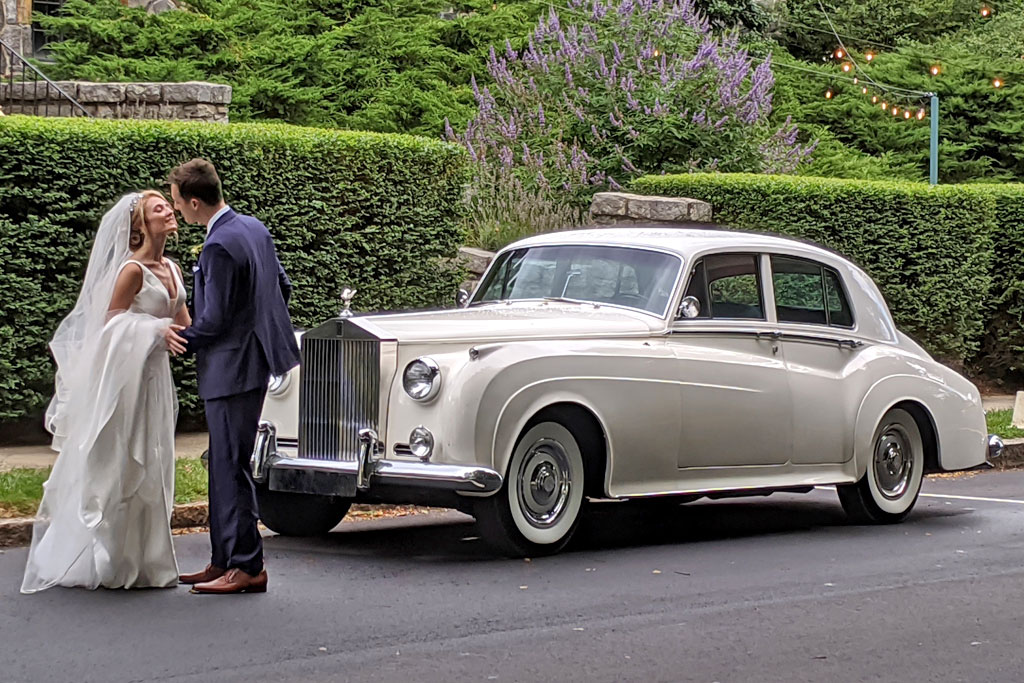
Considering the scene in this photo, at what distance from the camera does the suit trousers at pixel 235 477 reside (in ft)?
24.4

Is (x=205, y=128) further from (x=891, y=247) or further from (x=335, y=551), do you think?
(x=891, y=247)

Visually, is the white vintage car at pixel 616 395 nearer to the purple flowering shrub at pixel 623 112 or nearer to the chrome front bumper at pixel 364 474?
the chrome front bumper at pixel 364 474

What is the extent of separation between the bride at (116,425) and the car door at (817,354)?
408 centimetres

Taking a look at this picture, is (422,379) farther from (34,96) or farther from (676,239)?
(34,96)

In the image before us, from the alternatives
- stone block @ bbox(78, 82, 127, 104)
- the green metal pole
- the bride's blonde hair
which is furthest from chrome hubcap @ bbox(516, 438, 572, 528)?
the green metal pole

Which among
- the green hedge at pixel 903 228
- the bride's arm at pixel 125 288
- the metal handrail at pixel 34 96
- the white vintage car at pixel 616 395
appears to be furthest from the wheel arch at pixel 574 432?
the metal handrail at pixel 34 96

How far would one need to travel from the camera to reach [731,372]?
971 cm

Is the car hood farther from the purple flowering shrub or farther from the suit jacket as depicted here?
the purple flowering shrub

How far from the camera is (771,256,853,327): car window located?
10.3 meters

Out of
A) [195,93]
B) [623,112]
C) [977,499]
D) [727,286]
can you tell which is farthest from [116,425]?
[623,112]

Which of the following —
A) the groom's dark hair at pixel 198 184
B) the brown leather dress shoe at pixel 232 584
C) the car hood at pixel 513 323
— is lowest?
the brown leather dress shoe at pixel 232 584

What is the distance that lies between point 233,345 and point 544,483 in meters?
2.09

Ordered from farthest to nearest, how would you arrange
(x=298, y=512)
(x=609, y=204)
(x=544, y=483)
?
(x=609, y=204) → (x=298, y=512) → (x=544, y=483)

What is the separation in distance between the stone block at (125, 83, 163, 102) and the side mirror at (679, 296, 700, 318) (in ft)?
34.7
